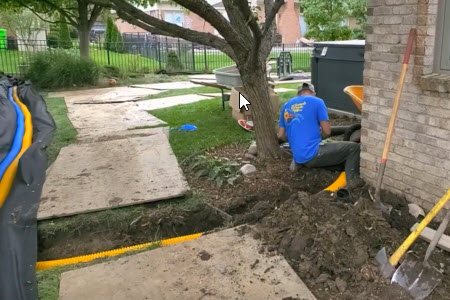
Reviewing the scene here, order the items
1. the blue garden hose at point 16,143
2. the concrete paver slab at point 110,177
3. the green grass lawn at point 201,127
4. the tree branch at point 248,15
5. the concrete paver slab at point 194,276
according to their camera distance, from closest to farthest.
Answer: the concrete paver slab at point 194,276 < the tree branch at point 248,15 < the concrete paver slab at point 110,177 < the blue garden hose at point 16,143 < the green grass lawn at point 201,127

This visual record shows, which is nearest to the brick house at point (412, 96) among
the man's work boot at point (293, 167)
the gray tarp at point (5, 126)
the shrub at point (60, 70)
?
the man's work boot at point (293, 167)

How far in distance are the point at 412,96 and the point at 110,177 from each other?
10.6 ft

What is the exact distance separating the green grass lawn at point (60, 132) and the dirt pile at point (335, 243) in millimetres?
3671

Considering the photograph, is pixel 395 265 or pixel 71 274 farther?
pixel 71 274

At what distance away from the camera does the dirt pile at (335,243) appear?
296 cm

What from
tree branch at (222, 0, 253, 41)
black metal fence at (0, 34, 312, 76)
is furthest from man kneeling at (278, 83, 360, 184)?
black metal fence at (0, 34, 312, 76)

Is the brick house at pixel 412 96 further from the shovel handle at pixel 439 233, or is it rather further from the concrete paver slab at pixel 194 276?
the concrete paver slab at pixel 194 276

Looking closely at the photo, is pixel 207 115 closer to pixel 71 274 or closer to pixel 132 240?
pixel 132 240

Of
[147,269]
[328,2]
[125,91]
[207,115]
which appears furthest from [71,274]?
[328,2]

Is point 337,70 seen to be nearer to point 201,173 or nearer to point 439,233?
point 201,173

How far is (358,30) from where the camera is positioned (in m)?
19.7

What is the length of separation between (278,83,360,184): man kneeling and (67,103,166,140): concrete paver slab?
364 centimetres

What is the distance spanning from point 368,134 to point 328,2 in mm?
15907

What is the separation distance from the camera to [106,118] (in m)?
9.02
